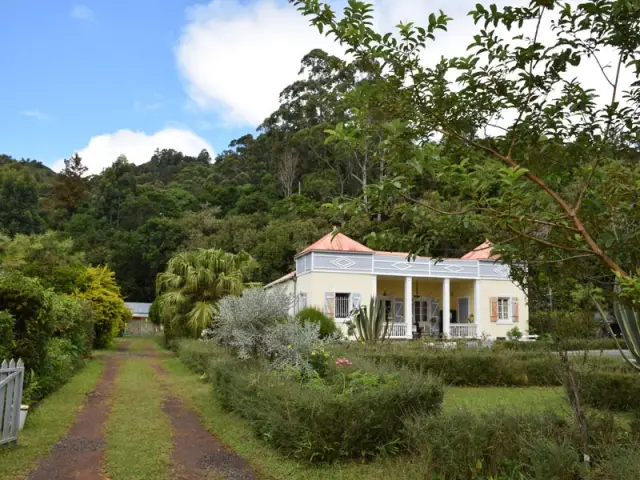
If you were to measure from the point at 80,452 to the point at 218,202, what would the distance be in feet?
159

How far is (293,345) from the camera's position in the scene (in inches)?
405

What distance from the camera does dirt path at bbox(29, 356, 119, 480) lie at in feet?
21.2

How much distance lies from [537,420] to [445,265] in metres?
23.7

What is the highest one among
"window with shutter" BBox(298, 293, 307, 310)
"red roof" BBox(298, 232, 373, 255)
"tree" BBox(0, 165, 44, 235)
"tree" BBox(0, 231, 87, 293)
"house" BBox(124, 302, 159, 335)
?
"tree" BBox(0, 165, 44, 235)

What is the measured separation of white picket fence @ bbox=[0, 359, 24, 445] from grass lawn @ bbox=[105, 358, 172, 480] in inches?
48.8

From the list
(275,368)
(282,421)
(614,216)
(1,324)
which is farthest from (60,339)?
(614,216)

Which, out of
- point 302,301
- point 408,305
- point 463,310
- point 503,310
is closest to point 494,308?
point 503,310

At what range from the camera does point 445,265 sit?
2912 cm

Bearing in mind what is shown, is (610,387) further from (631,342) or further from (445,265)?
(445,265)

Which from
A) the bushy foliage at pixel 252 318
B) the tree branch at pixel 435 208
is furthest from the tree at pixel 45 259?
the tree branch at pixel 435 208

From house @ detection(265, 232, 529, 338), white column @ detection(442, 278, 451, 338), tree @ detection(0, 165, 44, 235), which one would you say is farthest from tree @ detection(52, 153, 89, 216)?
white column @ detection(442, 278, 451, 338)

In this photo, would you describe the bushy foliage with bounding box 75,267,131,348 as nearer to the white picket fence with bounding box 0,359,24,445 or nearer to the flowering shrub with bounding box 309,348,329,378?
the flowering shrub with bounding box 309,348,329,378

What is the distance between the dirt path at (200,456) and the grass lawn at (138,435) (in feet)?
→ 0.46

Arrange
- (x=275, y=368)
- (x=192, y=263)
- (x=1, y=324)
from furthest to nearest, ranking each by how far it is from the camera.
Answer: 1. (x=192, y=263)
2. (x=275, y=368)
3. (x=1, y=324)
